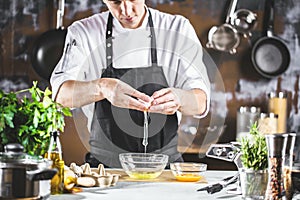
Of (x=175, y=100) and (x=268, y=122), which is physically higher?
(x=175, y=100)

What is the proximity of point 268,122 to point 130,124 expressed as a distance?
3.36ft

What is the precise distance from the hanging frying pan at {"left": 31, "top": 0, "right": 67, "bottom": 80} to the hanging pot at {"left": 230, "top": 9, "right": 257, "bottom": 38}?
1234mm

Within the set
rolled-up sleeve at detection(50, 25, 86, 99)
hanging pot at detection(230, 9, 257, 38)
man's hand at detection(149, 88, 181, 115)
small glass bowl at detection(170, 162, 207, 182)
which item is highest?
hanging pot at detection(230, 9, 257, 38)

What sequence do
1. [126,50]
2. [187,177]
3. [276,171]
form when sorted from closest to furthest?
[276,171], [187,177], [126,50]

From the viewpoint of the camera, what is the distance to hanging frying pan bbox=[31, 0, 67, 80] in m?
4.44

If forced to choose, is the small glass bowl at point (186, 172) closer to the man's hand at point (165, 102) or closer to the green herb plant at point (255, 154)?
the green herb plant at point (255, 154)

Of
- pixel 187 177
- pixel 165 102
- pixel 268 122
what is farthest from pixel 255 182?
pixel 268 122

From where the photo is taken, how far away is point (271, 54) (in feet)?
14.8

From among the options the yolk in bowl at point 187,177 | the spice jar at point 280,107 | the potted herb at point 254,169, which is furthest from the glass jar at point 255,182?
the spice jar at point 280,107

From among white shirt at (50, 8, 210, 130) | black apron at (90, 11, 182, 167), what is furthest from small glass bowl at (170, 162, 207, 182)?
white shirt at (50, 8, 210, 130)

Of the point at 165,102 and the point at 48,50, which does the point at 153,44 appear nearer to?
the point at 165,102

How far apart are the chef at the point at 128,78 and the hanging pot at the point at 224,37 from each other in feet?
1.11

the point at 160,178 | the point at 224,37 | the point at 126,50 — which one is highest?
the point at 224,37

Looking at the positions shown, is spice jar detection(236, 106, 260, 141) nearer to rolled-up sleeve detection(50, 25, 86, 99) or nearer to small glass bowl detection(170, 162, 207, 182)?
rolled-up sleeve detection(50, 25, 86, 99)
